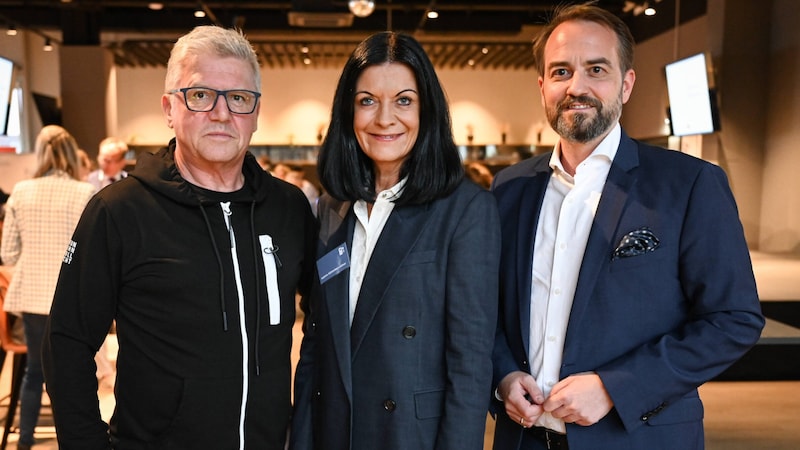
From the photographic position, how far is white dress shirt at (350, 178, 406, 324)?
5.55ft

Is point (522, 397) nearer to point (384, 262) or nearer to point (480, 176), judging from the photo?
point (384, 262)

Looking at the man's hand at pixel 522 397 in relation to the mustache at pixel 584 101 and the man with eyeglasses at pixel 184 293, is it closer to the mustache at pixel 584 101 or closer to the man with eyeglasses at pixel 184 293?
the man with eyeglasses at pixel 184 293

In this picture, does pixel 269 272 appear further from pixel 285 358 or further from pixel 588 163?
pixel 588 163

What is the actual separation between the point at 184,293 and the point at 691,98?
762 centimetres

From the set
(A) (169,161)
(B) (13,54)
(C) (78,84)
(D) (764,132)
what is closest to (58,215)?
(A) (169,161)

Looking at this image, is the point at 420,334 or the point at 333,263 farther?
the point at 333,263

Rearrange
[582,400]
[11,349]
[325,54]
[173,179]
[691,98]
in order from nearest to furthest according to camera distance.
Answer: [582,400], [173,179], [11,349], [691,98], [325,54]

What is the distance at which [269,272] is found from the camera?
1.74 metres

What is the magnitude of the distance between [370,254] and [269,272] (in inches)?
11.3

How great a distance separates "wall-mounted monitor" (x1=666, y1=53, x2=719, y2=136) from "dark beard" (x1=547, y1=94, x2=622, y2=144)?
6351 millimetres

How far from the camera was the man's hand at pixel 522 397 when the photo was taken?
5.46 ft

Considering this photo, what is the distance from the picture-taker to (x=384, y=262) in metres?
1.62

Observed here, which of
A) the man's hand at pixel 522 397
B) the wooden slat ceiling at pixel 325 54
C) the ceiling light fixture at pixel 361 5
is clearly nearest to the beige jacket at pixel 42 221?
the man's hand at pixel 522 397

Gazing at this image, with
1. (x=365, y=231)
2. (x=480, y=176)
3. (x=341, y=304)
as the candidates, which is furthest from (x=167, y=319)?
(x=480, y=176)
